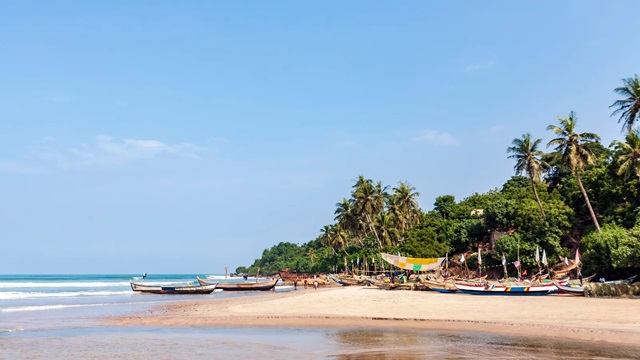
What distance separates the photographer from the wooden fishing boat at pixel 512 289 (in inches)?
1404

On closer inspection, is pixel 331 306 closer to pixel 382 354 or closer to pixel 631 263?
pixel 382 354

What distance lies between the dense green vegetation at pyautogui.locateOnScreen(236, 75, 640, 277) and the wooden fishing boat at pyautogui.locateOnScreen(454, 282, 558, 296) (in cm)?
616

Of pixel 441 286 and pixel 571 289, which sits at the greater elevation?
pixel 441 286

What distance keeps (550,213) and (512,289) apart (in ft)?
70.9

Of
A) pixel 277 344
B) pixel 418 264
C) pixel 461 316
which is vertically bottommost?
pixel 277 344

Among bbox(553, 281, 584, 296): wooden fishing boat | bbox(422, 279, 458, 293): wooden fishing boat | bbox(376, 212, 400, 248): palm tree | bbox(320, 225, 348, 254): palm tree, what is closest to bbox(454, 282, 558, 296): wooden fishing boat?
bbox(553, 281, 584, 296): wooden fishing boat

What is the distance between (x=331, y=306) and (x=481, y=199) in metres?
59.6

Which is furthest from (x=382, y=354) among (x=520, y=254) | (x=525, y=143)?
(x=525, y=143)

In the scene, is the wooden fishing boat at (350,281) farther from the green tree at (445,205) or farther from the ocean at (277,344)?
the ocean at (277,344)

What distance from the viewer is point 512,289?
36.7 m

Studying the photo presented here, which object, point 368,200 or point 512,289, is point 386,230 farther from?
point 512,289

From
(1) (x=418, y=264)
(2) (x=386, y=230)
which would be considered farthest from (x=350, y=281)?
(2) (x=386, y=230)

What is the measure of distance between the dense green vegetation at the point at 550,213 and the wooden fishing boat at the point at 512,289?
6.16m

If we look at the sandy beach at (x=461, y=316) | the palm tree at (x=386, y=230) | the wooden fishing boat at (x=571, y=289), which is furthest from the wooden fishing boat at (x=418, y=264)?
the palm tree at (x=386, y=230)
